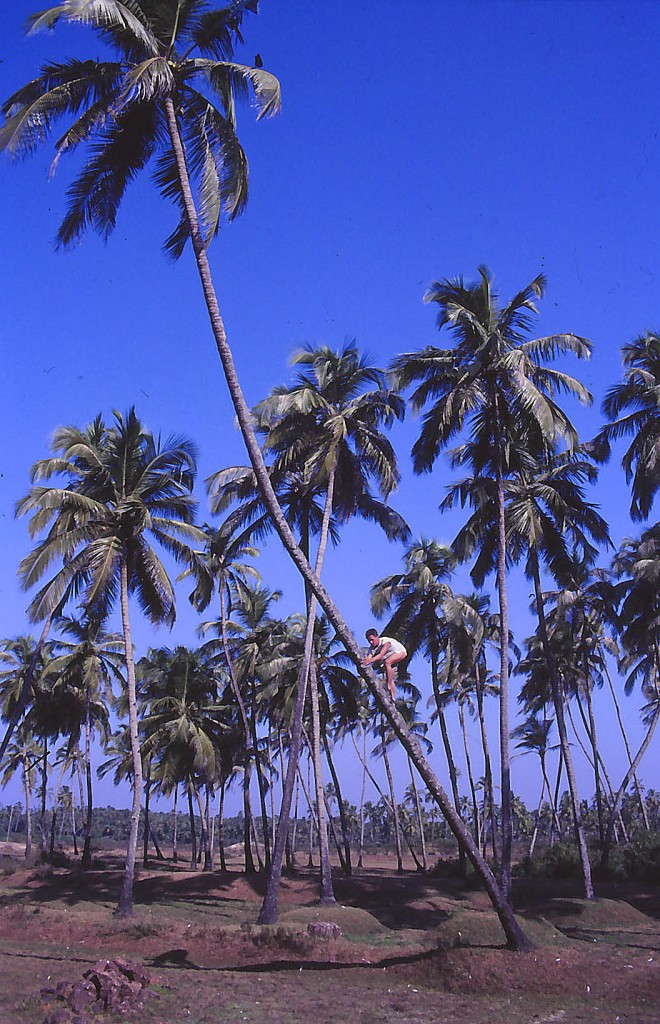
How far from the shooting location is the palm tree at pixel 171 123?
12953 mm

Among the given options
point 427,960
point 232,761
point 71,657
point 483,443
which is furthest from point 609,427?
point 232,761

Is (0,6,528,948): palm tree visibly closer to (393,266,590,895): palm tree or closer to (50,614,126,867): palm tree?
(393,266,590,895): palm tree

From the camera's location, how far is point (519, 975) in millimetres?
12531

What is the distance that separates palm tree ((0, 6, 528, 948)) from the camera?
12953 mm

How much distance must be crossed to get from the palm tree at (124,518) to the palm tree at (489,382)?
748cm

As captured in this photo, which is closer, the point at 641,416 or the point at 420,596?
the point at 641,416

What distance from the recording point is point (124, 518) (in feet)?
81.6

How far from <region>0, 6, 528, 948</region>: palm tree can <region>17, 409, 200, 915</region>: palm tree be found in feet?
34.3

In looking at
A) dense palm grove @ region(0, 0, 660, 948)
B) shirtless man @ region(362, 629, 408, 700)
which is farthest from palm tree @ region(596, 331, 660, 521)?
shirtless man @ region(362, 629, 408, 700)

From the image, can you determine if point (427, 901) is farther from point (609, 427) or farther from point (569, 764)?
point (609, 427)

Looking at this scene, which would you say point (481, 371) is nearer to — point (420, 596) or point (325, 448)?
point (325, 448)

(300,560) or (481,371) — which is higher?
(481,371)

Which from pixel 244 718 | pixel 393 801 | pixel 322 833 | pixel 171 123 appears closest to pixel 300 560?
pixel 171 123

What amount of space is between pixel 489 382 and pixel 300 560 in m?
11.3
